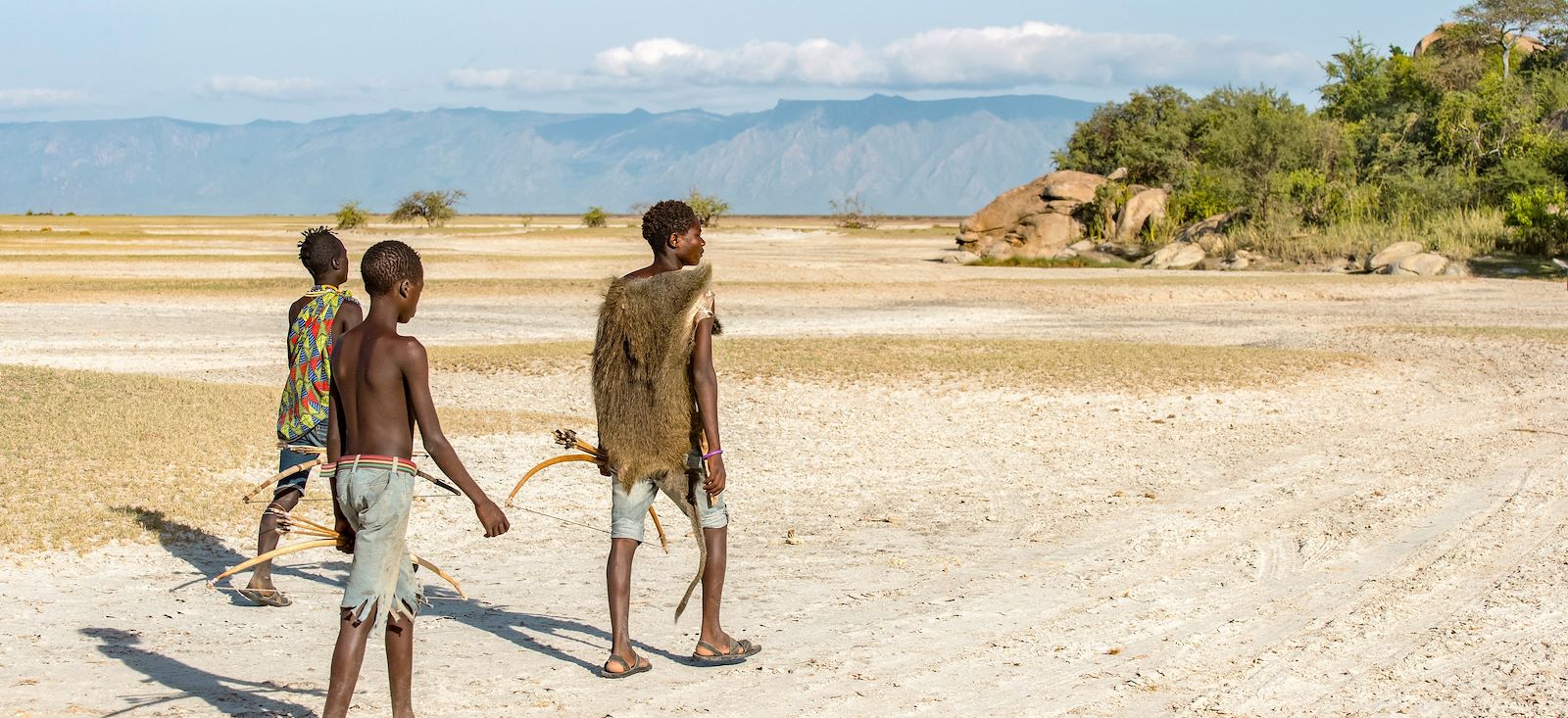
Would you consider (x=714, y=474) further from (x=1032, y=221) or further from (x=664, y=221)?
(x=1032, y=221)

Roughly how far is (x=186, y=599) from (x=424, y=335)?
48.8 feet

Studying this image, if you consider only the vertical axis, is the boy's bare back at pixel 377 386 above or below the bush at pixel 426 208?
below

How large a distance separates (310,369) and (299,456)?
0.42 m

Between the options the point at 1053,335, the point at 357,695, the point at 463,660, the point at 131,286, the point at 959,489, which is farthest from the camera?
the point at 131,286

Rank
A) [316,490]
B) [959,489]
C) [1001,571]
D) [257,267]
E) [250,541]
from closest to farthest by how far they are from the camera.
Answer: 1. [1001,571]
2. [250,541]
3. [316,490]
4. [959,489]
5. [257,267]

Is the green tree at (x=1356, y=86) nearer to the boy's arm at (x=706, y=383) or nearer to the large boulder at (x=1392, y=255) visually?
the large boulder at (x=1392, y=255)

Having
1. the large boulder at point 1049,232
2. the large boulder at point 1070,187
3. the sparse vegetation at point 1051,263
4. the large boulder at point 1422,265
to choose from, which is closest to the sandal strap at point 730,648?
the large boulder at point 1422,265

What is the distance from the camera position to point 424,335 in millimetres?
21812

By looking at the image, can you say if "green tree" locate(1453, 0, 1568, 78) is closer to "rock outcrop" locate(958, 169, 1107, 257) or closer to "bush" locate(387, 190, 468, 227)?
"rock outcrop" locate(958, 169, 1107, 257)

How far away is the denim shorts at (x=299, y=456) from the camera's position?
6.85m

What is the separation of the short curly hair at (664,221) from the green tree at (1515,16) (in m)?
61.7

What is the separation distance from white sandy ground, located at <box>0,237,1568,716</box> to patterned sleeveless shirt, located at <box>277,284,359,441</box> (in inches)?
36.8

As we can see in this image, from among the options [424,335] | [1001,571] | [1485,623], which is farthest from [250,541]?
[424,335]

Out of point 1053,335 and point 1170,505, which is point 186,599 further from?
point 1053,335
